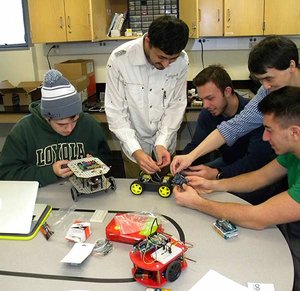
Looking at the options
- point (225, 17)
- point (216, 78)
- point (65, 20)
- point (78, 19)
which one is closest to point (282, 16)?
point (225, 17)

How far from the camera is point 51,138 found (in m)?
1.92

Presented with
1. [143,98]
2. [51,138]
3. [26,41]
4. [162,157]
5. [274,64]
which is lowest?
[162,157]

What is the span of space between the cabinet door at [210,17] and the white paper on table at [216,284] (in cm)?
248

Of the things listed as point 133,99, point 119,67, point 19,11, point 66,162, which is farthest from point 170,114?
point 19,11

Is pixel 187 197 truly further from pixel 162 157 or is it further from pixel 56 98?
pixel 56 98

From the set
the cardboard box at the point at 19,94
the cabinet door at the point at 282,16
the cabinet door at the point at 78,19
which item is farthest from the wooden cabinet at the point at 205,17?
the cardboard box at the point at 19,94

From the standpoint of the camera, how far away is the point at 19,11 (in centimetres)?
381

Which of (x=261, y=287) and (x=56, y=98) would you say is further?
(x=56, y=98)

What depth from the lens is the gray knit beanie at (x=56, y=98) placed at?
174cm

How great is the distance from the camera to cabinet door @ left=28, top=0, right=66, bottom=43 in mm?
3168

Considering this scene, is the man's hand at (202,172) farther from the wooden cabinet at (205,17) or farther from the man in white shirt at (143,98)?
the wooden cabinet at (205,17)

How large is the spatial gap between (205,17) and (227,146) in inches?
55.5

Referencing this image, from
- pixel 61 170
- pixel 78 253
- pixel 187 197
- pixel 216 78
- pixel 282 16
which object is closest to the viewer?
pixel 78 253

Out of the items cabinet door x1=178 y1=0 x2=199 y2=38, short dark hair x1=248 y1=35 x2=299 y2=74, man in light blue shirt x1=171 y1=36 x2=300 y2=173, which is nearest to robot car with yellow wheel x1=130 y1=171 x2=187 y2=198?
man in light blue shirt x1=171 y1=36 x2=300 y2=173
